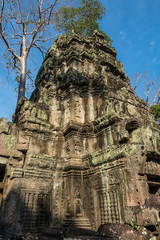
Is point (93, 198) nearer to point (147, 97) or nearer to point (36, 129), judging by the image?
point (36, 129)

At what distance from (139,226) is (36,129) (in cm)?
480

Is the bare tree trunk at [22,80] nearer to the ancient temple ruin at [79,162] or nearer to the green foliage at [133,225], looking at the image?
the ancient temple ruin at [79,162]

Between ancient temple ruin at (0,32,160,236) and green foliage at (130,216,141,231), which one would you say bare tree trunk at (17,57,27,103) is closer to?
ancient temple ruin at (0,32,160,236)

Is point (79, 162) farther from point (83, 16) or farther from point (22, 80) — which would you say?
point (83, 16)

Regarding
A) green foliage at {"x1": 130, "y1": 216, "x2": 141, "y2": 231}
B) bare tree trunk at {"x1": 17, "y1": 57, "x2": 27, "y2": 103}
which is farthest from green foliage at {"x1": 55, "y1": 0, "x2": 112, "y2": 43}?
green foliage at {"x1": 130, "y1": 216, "x2": 141, "y2": 231}

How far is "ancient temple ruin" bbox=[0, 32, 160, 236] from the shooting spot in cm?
452

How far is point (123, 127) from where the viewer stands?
17.4 ft

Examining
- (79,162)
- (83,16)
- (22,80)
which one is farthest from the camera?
(83,16)

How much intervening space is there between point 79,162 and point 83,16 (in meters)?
14.3

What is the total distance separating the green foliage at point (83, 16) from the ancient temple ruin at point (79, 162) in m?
8.02

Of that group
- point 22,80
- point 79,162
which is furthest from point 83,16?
point 79,162

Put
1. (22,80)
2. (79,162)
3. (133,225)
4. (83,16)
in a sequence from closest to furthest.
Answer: (133,225) → (79,162) → (22,80) → (83,16)

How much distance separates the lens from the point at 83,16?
15445mm

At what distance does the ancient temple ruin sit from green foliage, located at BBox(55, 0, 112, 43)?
8.02 m
